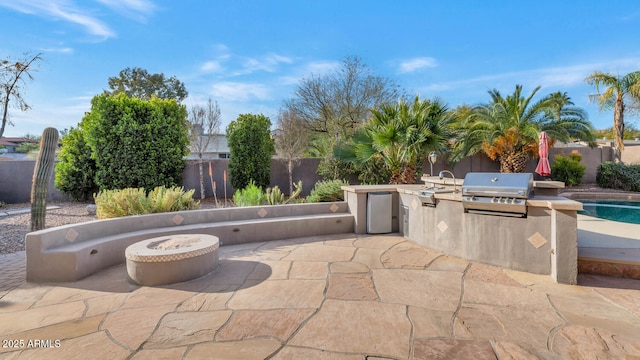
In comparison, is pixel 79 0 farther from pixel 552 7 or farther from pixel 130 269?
pixel 552 7

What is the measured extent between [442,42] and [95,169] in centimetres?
1356

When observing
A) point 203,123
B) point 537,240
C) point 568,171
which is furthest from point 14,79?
point 568,171

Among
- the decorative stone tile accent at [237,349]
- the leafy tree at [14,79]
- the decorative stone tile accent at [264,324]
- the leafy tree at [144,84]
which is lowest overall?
the decorative stone tile accent at [264,324]

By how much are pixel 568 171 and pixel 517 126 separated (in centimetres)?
509

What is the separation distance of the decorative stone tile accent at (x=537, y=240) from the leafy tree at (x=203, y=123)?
976cm

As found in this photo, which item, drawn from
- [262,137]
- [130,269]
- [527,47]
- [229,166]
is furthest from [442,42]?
[130,269]

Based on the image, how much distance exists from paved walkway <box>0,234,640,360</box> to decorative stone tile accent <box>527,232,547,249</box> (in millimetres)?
423

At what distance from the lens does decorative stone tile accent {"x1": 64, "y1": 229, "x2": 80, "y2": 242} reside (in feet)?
14.1

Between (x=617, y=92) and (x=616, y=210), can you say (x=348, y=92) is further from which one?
(x=617, y=92)

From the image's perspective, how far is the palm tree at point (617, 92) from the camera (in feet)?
48.5

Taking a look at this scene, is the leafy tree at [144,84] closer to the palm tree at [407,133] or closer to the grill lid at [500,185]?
the palm tree at [407,133]

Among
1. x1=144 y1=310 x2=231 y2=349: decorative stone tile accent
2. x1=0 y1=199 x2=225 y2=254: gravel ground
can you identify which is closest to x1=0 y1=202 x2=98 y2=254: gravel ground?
x1=0 y1=199 x2=225 y2=254: gravel ground

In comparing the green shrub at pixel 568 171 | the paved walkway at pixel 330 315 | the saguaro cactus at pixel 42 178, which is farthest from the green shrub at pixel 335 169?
the green shrub at pixel 568 171

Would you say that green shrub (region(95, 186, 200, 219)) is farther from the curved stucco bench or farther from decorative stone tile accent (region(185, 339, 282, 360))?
decorative stone tile accent (region(185, 339, 282, 360))
